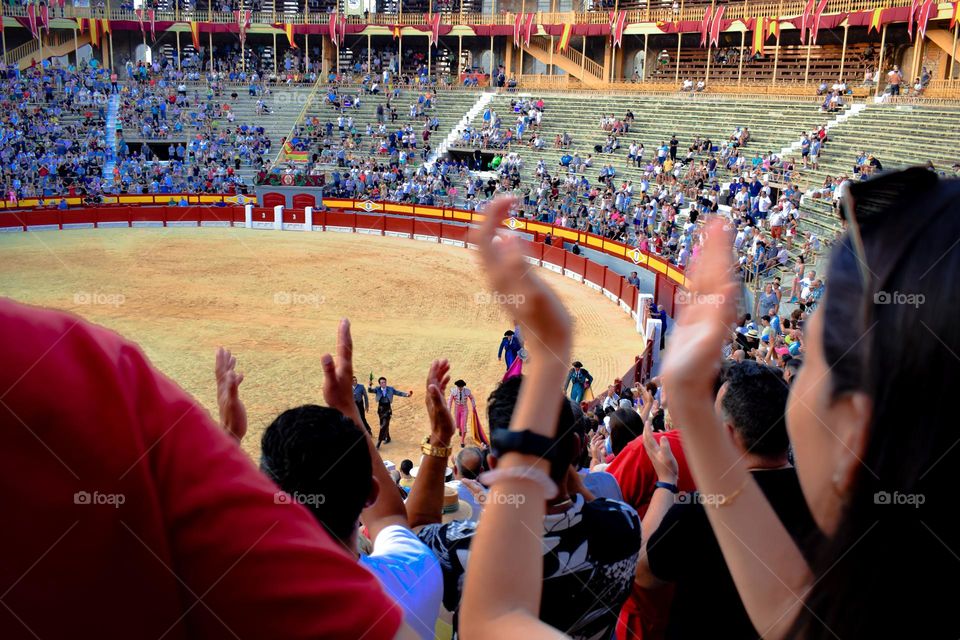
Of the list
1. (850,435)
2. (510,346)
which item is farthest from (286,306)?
(850,435)

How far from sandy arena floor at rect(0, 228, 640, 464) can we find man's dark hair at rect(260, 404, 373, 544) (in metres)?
8.60

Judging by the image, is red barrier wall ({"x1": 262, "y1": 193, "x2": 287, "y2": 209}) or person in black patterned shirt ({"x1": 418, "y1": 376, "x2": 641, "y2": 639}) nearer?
person in black patterned shirt ({"x1": 418, "y1": 376, "x2": 641, "y2": 639})

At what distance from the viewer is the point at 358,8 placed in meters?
47.2

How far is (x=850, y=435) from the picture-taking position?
98 centimetres

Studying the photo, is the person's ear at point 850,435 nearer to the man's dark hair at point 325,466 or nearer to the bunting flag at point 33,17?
the man's dark hair at point 325,466

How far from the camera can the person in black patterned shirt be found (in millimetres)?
2273

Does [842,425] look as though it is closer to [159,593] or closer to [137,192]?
[159,593]

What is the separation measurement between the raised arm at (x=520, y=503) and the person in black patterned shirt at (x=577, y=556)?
87cm

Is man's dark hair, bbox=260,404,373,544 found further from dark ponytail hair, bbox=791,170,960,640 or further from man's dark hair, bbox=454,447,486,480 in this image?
man's dark hair, bbox=454,447,486,480

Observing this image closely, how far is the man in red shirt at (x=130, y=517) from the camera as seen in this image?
697mm

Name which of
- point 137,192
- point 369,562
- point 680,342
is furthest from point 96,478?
point 137,192

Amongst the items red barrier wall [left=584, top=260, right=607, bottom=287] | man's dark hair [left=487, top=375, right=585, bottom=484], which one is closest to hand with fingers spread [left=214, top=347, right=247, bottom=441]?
man's dark hair [left=487, top=375, right=585, bottom=484]

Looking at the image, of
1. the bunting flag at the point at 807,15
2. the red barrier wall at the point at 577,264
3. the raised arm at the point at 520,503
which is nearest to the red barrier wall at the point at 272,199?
the red barrier wall at the point at 577,264

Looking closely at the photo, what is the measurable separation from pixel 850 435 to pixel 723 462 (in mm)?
325
